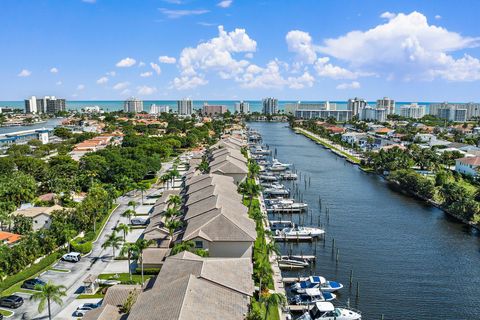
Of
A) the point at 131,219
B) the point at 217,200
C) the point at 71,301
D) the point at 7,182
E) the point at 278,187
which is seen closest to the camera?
the point at 71,301

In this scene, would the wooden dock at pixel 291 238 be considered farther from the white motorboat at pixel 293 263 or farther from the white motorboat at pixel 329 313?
the white motorboat at pixel 329 313

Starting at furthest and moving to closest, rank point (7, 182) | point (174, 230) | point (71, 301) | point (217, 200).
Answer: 1. point (7, 182)
2. point (217, 200)
3. point (174, 230)
4. point (71, 301)

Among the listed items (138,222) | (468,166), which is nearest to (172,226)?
(138,222)

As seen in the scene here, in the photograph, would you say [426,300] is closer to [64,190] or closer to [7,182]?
[64,190]

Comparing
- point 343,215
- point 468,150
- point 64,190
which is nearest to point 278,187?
point 343,215

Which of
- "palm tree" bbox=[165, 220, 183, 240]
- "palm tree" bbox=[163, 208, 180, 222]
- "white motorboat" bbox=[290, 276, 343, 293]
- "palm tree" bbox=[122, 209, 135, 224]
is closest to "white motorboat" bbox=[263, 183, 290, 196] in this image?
"palm tree" bbox=[122, 209, 135, 224]

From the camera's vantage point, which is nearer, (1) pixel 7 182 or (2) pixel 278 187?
(1) pixel 7 182
